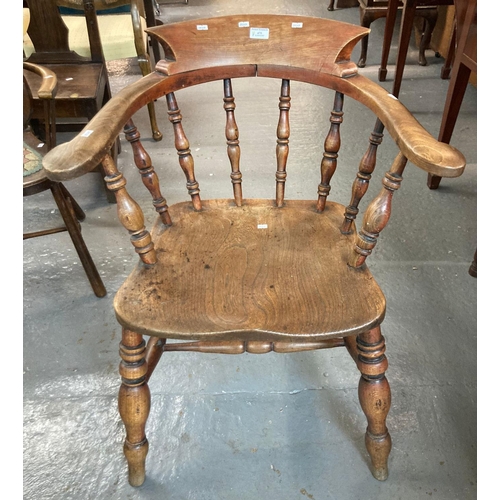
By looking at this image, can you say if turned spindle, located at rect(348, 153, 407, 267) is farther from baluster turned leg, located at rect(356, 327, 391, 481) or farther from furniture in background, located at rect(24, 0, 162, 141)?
furniture in background, located at rect(24, 0, 162, 141)

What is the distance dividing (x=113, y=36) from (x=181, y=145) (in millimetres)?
1598

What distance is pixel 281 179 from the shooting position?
1252mm

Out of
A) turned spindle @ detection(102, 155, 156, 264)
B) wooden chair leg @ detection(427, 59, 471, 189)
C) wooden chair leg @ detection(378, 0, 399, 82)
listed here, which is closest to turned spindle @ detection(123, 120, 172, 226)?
turned spindle @ detection(102, 155, 156, 264)

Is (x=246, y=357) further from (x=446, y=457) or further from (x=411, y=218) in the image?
(x=411, y=218)

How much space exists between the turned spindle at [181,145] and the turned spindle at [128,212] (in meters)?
0.23

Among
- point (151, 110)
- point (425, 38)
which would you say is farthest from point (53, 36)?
point (425, 38)

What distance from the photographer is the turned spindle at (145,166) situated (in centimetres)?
108

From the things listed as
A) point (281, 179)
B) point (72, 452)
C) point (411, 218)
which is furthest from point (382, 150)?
point (72, 452)

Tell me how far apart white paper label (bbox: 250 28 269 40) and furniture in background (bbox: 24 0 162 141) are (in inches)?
47.0

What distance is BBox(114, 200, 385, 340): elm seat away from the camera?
0.93 m

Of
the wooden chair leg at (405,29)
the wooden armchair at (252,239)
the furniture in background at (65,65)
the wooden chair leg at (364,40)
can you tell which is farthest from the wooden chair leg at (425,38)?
the wooden armchair at (252,239)

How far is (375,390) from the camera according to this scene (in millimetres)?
1073

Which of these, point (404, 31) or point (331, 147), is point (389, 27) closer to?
point (404, 31)

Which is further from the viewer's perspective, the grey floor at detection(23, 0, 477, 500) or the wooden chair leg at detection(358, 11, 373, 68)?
the wooden chair leg at detection(358, 11, 373, 68)
